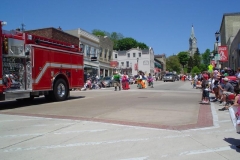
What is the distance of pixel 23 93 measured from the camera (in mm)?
10977

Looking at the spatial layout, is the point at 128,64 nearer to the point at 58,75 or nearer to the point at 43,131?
the point at 58,75

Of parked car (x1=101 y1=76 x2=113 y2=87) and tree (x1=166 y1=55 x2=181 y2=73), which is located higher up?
tree (x1=166 y1=55 x2=181 y2=73)

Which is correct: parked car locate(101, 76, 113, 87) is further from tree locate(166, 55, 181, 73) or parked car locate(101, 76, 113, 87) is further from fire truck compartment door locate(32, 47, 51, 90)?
tree locate(166, 55, 181, 73)

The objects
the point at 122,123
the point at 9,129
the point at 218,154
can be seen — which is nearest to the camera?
the point at 218,154

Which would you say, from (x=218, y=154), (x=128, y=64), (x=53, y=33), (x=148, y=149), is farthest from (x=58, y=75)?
(x=128, y=64)

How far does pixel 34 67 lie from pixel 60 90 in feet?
8.16

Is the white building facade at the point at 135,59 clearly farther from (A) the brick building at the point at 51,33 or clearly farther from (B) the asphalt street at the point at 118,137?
(B) the asphalt street at the point at 118,137

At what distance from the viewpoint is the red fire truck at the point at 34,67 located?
10359 mm

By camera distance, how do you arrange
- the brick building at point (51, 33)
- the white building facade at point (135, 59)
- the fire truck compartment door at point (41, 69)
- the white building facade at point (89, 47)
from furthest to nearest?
the white building facade at point (135, 59) → the white building facade at point (89, 47) → the brick building at point (51, 33) → the fire truck compartment door at point (41, 69)

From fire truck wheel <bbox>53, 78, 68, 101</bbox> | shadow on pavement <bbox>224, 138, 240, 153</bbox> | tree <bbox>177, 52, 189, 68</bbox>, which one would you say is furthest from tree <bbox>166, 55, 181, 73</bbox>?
shadow on pavement <bbox>224, 138, 240, 153</bbox>

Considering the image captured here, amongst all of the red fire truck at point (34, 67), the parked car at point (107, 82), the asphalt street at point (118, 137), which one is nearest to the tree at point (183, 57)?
the parked car at point (107, 82)

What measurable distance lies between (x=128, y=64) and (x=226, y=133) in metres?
67.9

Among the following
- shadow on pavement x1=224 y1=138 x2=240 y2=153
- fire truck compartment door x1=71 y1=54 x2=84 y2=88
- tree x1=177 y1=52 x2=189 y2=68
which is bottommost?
shadow on pavement x1=224 y1=138 x2=240 y2=153

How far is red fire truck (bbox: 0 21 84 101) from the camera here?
10359 millimetres
